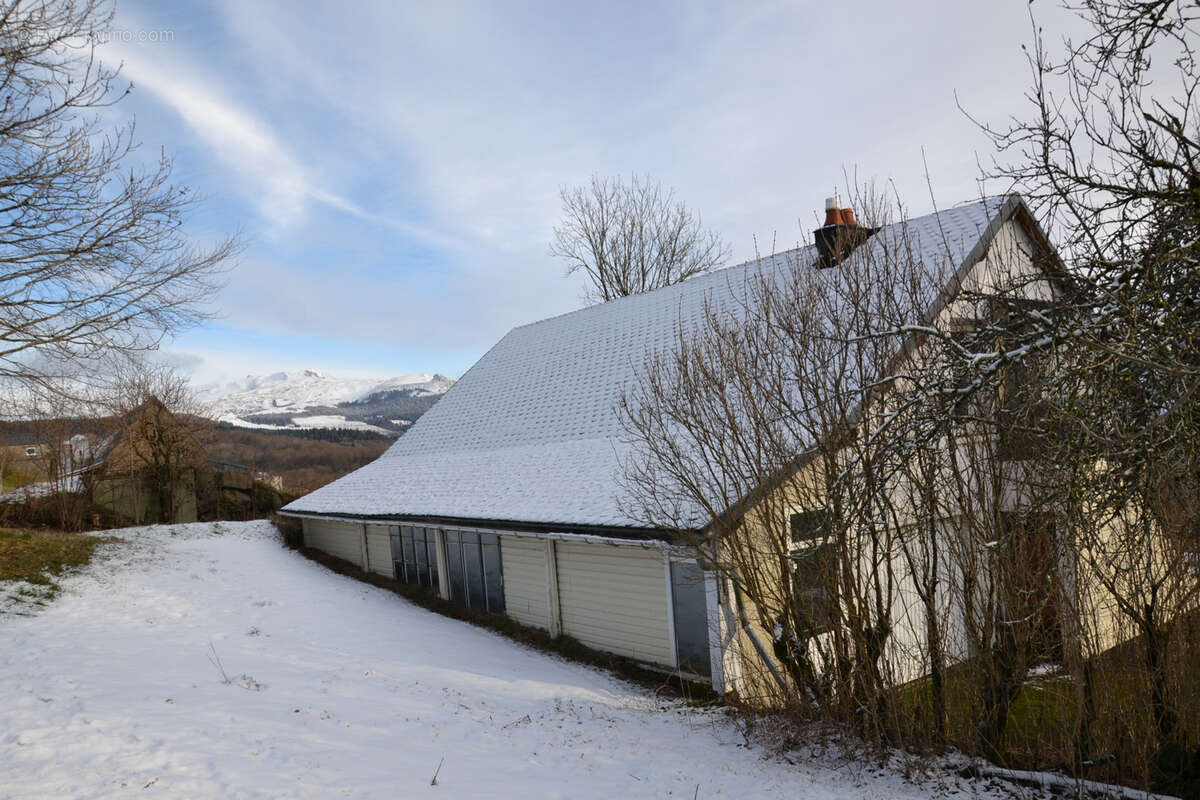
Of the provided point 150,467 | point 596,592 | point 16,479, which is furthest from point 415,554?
point 16,479

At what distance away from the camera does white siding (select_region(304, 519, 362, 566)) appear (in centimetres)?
2105

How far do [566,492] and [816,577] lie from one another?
19.2 ft

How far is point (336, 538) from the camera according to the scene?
22.3m

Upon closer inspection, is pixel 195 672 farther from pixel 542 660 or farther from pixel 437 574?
pixel 437 574

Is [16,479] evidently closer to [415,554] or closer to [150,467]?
[150,467]

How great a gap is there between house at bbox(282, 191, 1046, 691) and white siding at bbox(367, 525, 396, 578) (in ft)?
0.21

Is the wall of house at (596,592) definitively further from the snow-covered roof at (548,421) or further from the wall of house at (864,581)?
the wall of house at (864,581)

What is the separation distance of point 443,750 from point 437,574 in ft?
32.0

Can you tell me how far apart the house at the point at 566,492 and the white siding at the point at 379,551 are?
63 mm

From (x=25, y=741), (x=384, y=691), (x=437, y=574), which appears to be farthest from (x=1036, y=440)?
(x=437, y=574)

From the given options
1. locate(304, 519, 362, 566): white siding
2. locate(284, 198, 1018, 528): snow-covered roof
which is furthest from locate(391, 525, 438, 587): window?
locate(304, 519, 362, 566): white siding

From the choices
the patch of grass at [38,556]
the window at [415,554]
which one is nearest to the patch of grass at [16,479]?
the patch of grass at [38,556]

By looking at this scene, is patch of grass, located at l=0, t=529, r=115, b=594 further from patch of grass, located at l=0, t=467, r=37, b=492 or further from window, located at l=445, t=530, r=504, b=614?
patch of grass, located at l=0, t=467, r=37, b=492

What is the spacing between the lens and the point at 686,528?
947cm
